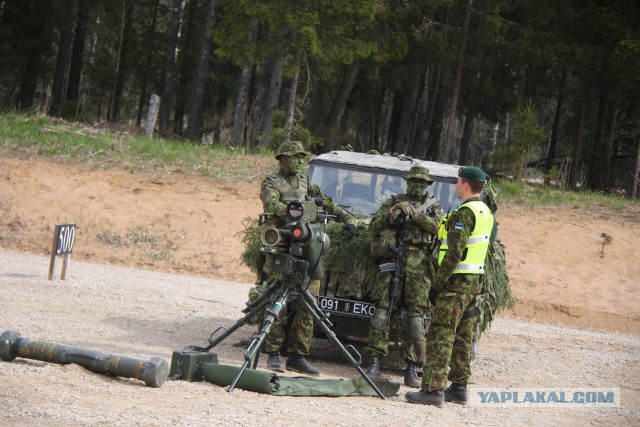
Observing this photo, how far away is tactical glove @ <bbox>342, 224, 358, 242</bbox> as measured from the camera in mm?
9461

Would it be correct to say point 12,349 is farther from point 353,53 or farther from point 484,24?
point 484,24

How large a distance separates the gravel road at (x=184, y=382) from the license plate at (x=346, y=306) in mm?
636

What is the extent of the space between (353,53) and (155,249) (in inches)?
335

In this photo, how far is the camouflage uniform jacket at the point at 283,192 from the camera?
8992mm

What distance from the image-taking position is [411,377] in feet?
30.2

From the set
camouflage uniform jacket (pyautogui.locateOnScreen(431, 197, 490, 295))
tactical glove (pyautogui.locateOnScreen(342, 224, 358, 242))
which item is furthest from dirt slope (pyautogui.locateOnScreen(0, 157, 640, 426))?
tactical glove (pyautogui.locateOnScreen(342, 224, 358, 242))

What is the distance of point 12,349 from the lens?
7.31m

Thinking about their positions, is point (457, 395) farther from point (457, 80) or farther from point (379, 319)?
point (457, 80)

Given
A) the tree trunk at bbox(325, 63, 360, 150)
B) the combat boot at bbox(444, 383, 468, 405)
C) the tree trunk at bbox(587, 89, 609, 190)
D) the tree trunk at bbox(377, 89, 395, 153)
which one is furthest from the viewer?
the tree trunk at bbox(377, 89, 395, 153)

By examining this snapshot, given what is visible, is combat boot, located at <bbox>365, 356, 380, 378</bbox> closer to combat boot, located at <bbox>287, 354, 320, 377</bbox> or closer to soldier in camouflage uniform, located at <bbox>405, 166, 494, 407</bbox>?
combat boot, located at <bbox>287, 354, 320, 377</bbox>

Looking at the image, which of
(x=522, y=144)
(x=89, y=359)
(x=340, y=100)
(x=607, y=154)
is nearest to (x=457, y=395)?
(x=89, y=359)

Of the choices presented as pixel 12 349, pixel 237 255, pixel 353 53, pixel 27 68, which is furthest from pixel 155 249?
pixel 27 68

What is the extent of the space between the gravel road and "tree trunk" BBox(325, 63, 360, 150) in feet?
42.8

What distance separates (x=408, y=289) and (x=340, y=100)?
20180 millimetres
